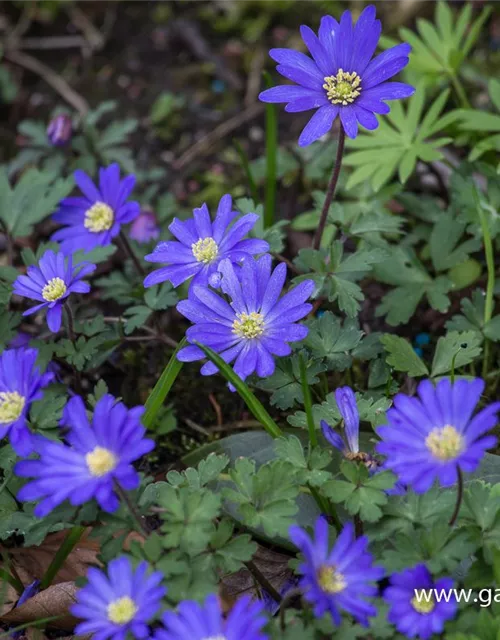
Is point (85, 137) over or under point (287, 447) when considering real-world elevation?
over

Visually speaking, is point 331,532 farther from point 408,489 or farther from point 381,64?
point 381,64

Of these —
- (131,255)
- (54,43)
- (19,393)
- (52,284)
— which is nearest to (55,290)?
(52,284)

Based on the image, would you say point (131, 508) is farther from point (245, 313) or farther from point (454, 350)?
point (454, 350)

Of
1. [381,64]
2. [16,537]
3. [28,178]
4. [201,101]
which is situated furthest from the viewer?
[201,101]

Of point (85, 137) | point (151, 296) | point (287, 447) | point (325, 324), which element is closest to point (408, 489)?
point (287, 447)

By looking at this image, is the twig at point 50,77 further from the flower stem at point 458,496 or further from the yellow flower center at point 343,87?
the flower stem at point 458,496

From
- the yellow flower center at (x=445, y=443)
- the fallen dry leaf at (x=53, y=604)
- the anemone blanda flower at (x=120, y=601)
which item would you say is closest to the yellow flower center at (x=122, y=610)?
the anemone blanda flower at (x=120, y=601)

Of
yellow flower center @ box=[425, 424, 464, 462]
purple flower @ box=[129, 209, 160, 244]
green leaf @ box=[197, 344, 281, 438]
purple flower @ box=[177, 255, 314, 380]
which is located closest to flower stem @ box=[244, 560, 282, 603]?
green leaf @ box=[197, 344, 281, 438]
